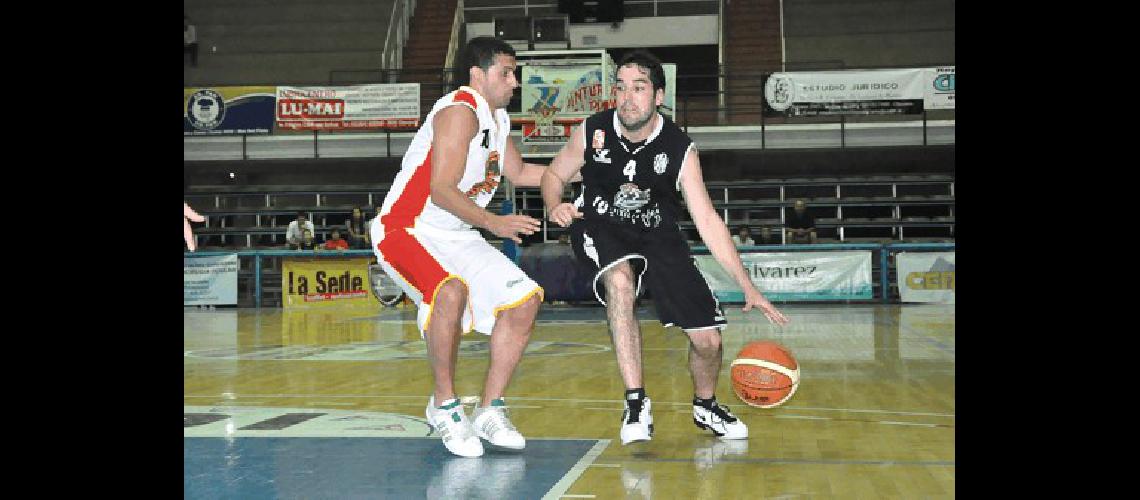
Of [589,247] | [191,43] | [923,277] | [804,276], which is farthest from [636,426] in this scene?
[191,43]

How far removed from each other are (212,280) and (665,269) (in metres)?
16.7

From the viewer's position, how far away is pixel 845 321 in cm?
1486

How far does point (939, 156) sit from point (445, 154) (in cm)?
2052

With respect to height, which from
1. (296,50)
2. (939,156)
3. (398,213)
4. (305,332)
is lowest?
(305,332)

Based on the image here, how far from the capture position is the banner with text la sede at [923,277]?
19125 mm

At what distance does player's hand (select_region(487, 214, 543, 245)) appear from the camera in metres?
4.44

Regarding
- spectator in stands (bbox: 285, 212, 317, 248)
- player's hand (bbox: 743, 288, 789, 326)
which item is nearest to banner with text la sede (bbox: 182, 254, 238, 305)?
spectator in stands (bbox: 285, 212, 317, 248)

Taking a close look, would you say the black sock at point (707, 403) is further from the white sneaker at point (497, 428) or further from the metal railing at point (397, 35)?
the metal railing at point (397, 35)

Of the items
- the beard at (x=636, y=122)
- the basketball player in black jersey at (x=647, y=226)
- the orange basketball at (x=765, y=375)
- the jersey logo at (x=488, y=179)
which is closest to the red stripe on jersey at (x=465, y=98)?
the jersey logo at (x=488, y=179)

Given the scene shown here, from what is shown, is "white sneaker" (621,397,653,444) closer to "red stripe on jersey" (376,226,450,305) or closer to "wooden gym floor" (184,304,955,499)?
"wooden gym floor" (184,304,955,499)

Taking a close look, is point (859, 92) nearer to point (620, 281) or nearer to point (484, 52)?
point (620, 281)

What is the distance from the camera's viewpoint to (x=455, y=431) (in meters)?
4.80
